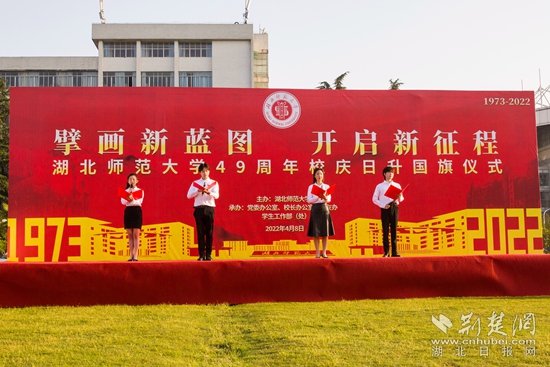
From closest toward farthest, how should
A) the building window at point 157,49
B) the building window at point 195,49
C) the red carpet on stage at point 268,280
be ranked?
the red carpet on stage at point 268,280
the building window at point 157,49
the building window at point 195,49

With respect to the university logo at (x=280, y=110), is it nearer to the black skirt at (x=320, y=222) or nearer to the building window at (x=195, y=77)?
the black skirt at (x=320, y=222)

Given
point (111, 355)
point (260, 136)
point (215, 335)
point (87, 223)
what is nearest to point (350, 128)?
point (260, 136)

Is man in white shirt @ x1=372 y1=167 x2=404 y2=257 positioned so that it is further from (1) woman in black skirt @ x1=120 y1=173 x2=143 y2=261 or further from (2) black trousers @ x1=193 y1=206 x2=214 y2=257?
(1) woman in black skirt @ x1=120 y1=173 x2=143 y2=261

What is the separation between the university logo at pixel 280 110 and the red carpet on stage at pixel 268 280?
94.2 inches

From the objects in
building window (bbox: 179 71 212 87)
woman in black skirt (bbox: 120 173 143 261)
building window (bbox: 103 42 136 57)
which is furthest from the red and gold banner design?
building window (bbox: 103 42 136 57)

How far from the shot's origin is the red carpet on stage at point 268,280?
4312 millimetres

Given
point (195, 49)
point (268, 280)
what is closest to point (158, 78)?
point (195, 49)

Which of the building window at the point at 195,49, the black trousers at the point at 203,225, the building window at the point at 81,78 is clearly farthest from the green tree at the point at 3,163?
the black trousers at the point at 203,225

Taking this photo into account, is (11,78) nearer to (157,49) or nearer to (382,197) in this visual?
(157,49)

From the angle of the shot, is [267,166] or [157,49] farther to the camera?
[157,49]

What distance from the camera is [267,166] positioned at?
6.50 metres

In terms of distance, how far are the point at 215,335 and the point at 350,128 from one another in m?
3.90

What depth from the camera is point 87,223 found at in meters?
6.29

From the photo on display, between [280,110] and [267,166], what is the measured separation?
0.63 metres
